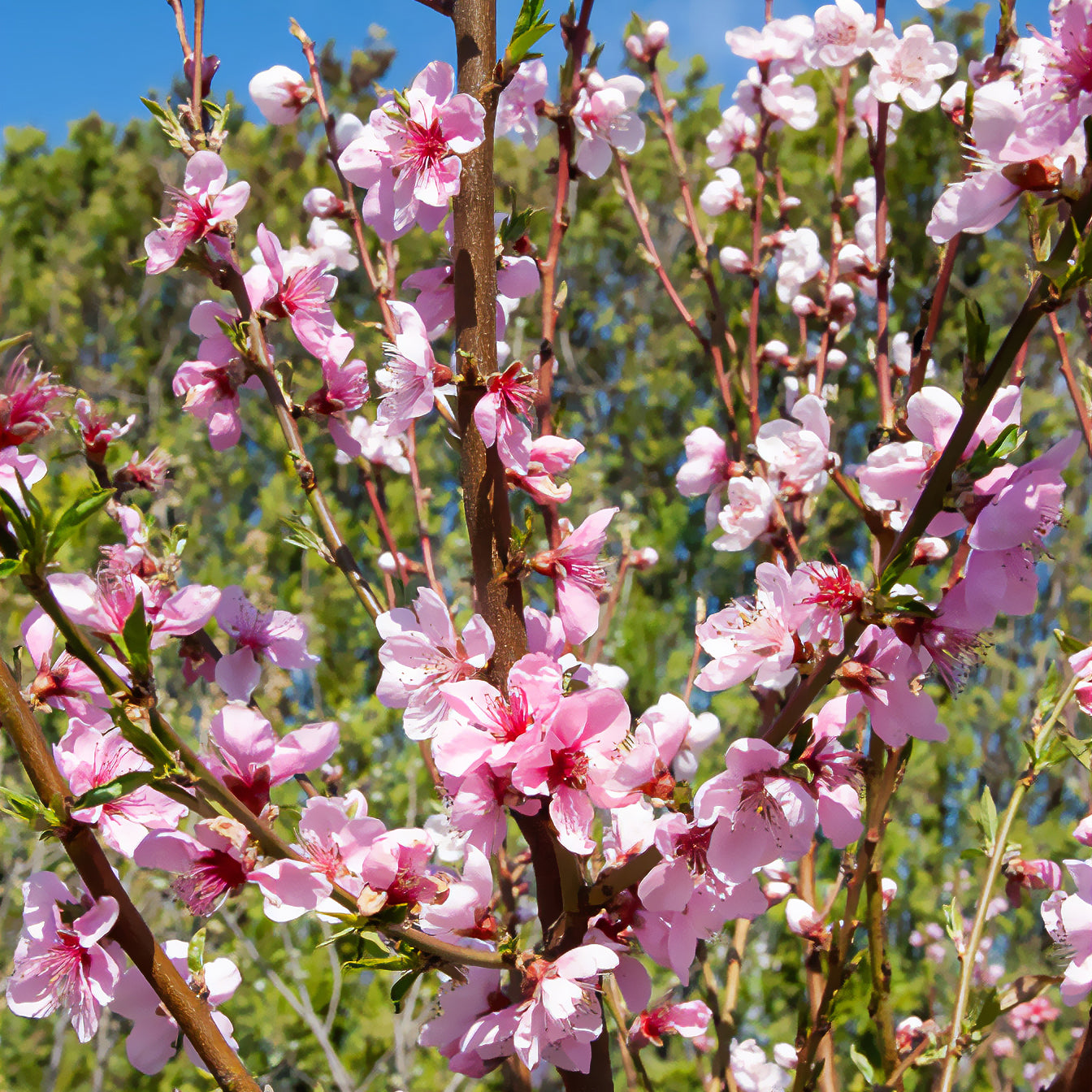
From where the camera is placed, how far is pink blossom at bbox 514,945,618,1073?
2.55 feet

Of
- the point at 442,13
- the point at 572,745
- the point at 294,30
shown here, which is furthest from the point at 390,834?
the point at 294,30

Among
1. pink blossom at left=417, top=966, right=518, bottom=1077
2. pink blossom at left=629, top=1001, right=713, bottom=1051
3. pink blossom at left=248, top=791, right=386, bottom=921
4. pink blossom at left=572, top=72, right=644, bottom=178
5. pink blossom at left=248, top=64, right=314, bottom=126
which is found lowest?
pink blossom at left=629, top=1001, right=713, bottom=1051

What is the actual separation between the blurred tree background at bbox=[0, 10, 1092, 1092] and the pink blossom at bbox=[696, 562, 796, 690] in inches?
18.0

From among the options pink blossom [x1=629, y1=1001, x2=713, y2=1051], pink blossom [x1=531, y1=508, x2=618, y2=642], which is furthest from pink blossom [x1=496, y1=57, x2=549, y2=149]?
pink blossom [x1=629, y1=1001, x2=713, y2=1051]

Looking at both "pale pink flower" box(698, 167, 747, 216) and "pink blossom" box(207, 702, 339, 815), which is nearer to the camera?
"pink blossom" box(207, 702, 339, 815)

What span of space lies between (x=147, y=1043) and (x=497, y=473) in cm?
68

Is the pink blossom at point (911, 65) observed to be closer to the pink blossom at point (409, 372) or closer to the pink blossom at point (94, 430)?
the pink blossom at point (409, 372)

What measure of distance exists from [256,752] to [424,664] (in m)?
0.18

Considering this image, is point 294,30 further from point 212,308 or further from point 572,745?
point 572,745

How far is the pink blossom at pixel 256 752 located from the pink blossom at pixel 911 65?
48.7 inches

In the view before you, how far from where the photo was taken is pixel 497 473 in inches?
36.4

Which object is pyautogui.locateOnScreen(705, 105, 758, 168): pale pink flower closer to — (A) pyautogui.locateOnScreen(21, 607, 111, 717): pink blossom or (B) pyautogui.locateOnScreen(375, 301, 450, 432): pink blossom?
(B) pyautogui.locateOnScreen(375, 301, 450, 432): pink blossom

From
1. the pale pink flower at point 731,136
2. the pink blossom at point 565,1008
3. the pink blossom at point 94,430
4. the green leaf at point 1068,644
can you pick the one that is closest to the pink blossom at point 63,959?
the pink blossom at point 565,1008

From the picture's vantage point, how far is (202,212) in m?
1.08
